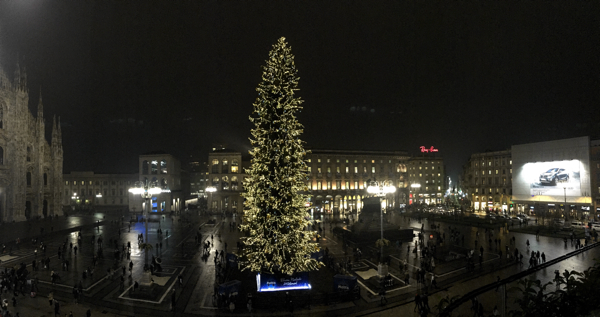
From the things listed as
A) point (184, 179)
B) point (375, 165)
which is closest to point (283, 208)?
point (375, 165)

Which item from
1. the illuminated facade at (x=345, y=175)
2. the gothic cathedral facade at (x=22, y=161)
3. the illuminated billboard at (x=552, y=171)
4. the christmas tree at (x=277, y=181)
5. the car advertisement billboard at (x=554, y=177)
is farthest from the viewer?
the illuminated facade at (x=345, y=175)

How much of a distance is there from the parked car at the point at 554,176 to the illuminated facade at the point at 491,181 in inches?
435

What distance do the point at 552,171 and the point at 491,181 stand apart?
19.3 meters

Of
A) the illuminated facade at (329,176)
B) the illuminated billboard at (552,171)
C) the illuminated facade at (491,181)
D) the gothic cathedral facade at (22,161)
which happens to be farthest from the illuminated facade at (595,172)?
the gothic cathedral facade at (22,161)

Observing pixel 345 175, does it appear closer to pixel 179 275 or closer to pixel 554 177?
pixel 554 177

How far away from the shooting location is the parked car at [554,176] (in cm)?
5778

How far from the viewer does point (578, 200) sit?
182 feet

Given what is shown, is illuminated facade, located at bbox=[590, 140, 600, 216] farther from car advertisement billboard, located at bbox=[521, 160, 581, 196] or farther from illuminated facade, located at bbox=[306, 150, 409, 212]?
illuminated facade, located at bbox=[306, 150, 409, 212]

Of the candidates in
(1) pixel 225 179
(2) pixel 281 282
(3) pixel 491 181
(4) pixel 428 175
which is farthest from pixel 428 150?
(2) pixel 281 282

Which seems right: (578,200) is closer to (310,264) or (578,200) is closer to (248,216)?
(310,264)

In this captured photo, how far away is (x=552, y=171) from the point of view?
5966 cm

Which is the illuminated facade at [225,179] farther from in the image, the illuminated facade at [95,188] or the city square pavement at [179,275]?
the city square pavement at [179,275]

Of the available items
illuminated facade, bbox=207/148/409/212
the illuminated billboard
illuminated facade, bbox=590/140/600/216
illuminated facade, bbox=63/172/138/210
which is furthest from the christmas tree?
illuminated facade, bbox=63/172/138/210

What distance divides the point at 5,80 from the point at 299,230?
193 ft
